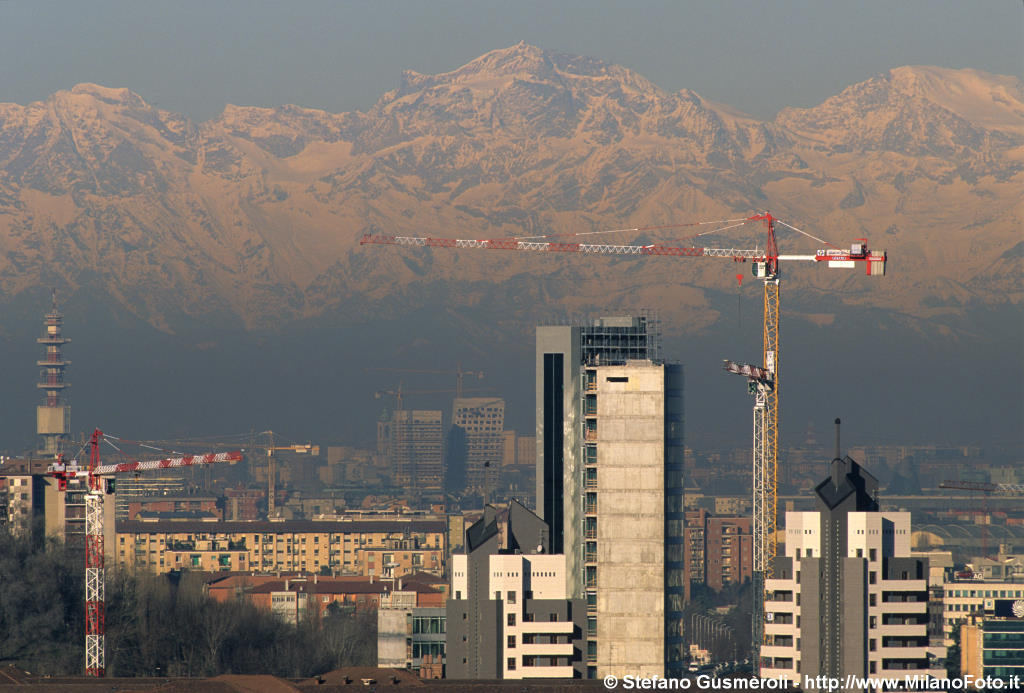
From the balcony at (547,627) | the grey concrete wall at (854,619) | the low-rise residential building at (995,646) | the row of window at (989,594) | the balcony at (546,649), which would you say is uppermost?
the grey concrete wall at (854,619)

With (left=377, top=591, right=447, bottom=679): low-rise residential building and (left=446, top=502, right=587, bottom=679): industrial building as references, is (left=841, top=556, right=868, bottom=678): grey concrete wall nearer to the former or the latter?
(left=446, top=502, right=587, bottom=679): industrial building

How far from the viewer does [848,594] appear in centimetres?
7331

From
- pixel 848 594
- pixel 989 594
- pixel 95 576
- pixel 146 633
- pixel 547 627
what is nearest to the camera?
pixel 848 594

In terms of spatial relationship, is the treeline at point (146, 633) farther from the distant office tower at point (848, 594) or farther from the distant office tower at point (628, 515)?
the distant office tower at point (848, 594)

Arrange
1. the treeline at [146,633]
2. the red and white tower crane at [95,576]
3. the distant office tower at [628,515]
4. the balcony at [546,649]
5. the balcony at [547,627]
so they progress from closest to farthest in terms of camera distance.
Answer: the balcony at [546,649] → the balcony at [547,627] → the distant office tower at [628,515] → the red and white tower crane at [95,576] → the treeline at [146,633]

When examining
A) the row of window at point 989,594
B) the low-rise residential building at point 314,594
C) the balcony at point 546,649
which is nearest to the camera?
the balcony at point 546,649

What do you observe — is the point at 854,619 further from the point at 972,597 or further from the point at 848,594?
the point at 972,597

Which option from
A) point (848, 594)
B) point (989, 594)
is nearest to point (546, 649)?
point (848, 594)

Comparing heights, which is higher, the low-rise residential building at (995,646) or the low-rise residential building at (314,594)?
the low-rise residential building at (314,594)

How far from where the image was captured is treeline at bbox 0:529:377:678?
126m

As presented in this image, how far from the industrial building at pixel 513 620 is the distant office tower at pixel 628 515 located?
916 cm

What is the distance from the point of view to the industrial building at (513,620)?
9669 centimetres

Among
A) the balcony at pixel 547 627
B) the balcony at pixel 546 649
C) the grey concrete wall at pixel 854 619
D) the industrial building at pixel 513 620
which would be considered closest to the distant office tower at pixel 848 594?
the grey concrete wall at pixel 854 619

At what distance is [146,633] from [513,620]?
43185 millimetres
